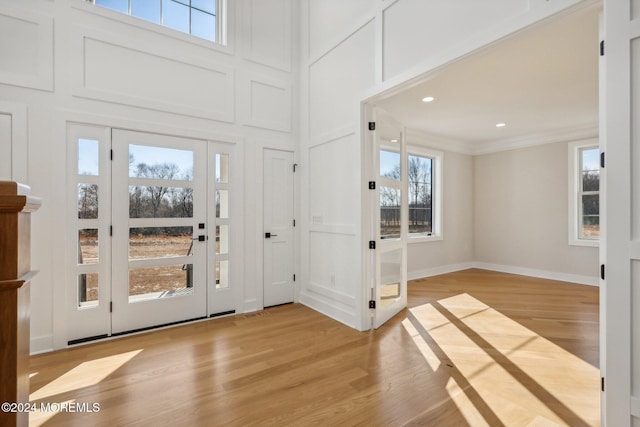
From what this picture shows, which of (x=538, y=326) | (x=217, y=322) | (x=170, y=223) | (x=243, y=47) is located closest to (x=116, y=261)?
(x=170, y=223)

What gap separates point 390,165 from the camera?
11.9 feet

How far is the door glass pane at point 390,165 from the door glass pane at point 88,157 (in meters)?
2.91

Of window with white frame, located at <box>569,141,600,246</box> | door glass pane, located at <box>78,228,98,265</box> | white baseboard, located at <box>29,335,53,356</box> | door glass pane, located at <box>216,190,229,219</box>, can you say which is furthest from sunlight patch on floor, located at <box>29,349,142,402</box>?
window with white frame, located at <box>569,141,600,246</box>

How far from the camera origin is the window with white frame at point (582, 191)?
5.29 m

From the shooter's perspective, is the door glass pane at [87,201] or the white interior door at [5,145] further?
the door glass pane at [87,201]

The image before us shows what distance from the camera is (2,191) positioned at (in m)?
0.60

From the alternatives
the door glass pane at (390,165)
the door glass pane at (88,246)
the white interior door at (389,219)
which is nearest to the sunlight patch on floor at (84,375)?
the door glass pane at (88,246)

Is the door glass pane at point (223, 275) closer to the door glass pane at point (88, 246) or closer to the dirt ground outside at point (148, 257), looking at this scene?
the dirt ground outside at point (148, 257)

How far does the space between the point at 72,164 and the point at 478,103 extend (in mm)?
4796

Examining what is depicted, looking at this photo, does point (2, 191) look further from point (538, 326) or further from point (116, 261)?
point (538, 326)

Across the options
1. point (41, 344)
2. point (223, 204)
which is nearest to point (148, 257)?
point (223, 204)

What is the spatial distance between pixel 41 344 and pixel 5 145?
177 centimetres

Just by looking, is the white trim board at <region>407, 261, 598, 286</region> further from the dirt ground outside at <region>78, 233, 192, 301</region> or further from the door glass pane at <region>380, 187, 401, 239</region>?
the dirt ground outside at <region>78, 233, 192, 301</region>

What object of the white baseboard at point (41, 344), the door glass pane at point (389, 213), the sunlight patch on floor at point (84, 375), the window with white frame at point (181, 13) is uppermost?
the window with white frame at point (181, 13)
